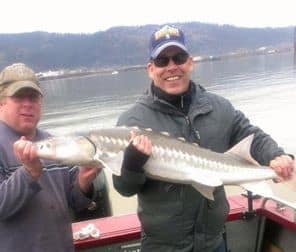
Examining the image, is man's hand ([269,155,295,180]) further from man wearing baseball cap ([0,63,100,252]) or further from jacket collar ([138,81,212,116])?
man wearing baseball cap ([0,63,100,252])

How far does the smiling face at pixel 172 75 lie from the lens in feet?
11.7

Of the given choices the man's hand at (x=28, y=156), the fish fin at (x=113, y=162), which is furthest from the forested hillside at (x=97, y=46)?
the man's hand at (x=28, y=156)

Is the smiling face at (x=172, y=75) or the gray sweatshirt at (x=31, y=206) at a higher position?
the smiling face at (x=172, y=75)

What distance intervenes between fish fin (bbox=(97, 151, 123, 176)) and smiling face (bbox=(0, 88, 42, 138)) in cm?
52

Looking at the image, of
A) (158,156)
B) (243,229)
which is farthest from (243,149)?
(243,229)

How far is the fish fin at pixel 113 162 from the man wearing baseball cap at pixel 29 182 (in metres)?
0.21

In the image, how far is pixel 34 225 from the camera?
3.34 metres

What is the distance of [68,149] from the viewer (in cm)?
329

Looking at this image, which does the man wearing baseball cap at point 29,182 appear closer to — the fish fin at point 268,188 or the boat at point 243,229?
the fish fin at point 268,188

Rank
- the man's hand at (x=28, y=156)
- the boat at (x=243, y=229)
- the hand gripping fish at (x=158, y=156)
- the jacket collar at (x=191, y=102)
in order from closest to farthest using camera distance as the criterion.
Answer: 1. the man's hand at (x=28, y=156)
2. the hand gripping fish at (x=158, y=156)
3. the jacket collar at (x=191, y=102)
4. the boat at (x=243, y=229)

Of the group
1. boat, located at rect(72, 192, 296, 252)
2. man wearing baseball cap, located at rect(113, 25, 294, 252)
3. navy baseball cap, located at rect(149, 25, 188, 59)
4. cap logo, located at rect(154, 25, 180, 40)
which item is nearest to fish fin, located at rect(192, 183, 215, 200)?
man wearing baseball cap, located at rect(113, 25, 294, 252)

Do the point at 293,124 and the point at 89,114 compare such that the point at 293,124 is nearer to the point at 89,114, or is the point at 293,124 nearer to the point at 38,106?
the point at 89,114

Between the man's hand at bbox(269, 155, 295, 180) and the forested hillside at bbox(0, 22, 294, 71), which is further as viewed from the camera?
the forested hillside at bbox(0, 22, 294, 71)

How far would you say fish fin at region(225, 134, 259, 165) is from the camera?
12.0 ft
